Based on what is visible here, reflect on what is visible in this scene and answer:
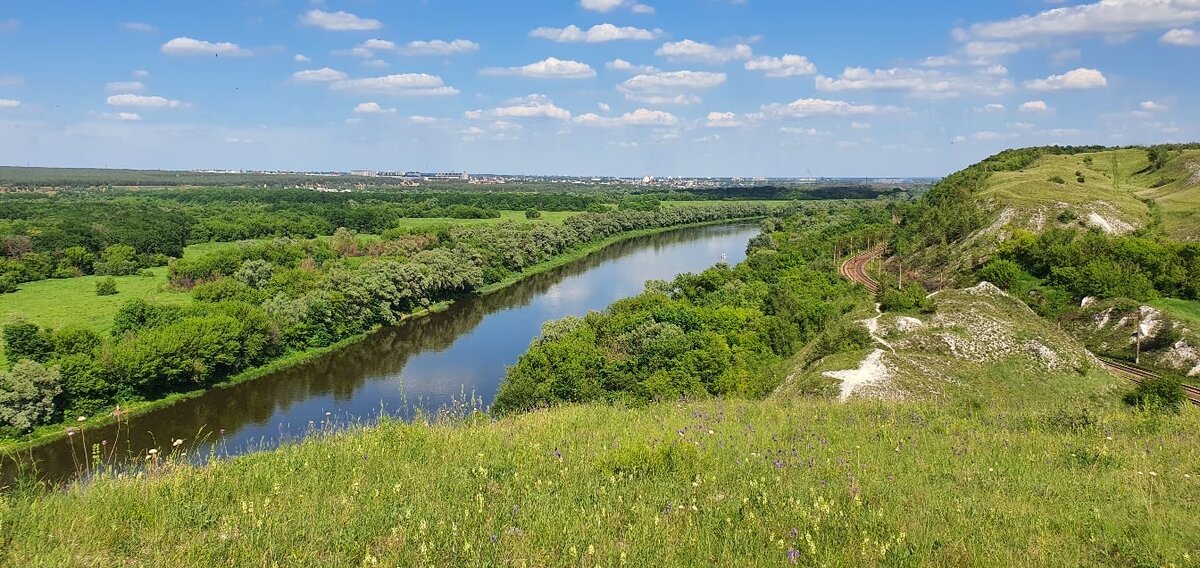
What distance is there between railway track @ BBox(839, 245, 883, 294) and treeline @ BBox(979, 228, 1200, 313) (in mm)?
8902

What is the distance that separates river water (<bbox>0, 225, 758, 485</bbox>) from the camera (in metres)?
27.9

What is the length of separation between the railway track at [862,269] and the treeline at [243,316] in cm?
3738

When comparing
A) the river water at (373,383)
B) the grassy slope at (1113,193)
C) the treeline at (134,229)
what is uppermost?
the grassy slope at (1113,193)

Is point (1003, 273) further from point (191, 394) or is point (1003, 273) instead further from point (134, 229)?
point (134, 229)

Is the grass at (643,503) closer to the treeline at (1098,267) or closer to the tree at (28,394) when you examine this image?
the treeline at (1098,267)

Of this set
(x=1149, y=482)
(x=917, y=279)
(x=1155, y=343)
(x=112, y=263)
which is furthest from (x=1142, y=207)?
(x=112, y=263)

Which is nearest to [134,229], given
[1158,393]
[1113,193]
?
[1158,393]

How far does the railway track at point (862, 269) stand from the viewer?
51.8m

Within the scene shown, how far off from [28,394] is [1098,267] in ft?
174

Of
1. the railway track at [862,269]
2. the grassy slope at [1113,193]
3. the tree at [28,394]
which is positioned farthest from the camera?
the railway track at [862,269]

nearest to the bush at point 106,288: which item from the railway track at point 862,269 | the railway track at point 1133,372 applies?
the railway track at point 862,269

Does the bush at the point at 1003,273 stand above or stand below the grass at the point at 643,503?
below

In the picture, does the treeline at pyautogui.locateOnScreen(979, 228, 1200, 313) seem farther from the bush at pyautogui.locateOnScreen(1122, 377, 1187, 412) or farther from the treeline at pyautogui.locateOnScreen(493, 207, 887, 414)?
the bush at pyautogui.locateOnScreen(1122, 377, 1187, 412)

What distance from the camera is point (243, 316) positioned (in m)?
42.2
